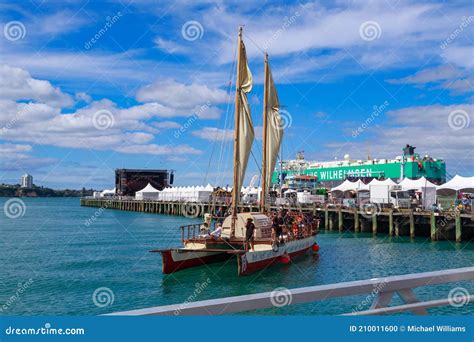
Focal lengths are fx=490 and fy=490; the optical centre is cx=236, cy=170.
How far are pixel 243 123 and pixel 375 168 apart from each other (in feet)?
259

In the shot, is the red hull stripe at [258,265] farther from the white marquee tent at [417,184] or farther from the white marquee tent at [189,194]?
the white marquee tent at [189,194]

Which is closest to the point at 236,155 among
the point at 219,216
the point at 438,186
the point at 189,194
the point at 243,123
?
the point at 243,123

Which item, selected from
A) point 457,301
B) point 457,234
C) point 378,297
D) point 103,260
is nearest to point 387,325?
point 378,297

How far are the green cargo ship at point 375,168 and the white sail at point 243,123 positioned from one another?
203 feet

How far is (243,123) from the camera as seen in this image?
25.9 metres

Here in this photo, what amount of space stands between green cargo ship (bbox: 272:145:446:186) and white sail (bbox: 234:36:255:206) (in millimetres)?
61813

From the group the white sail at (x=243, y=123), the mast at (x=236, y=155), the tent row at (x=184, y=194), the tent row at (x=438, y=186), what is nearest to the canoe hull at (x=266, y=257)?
the mast at (x=236, y=155)

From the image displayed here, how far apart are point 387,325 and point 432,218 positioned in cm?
3792

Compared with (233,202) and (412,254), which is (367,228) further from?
(233,202)

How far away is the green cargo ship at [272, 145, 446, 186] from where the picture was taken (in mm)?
89938

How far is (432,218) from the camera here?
3931 cm

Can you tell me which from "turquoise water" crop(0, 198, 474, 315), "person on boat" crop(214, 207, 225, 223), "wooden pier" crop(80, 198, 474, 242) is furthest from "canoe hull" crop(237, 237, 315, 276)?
"wooden pier" crop(80, 198, 474, 242)

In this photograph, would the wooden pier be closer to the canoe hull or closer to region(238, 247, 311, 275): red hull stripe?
the canoe hull

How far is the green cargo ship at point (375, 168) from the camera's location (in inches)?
3541
